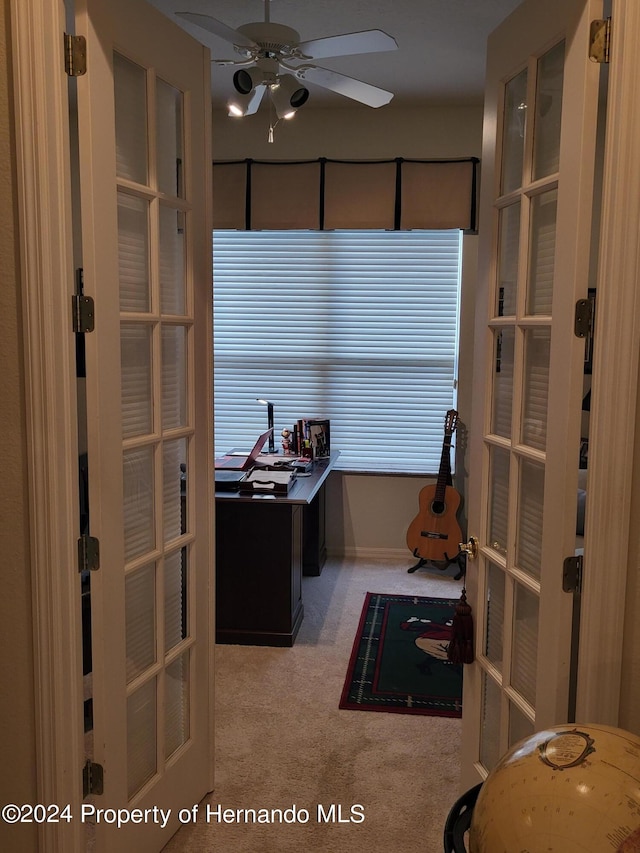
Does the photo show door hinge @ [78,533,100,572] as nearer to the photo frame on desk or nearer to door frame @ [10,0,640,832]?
door frame @ [10,0,640,832]

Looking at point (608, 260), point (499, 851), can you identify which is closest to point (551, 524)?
point (608, 260)

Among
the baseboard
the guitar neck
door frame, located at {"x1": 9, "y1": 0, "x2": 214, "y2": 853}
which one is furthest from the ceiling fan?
the baseboard

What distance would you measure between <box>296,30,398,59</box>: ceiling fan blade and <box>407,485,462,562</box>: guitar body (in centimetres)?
281

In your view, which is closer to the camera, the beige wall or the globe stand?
the globe stand

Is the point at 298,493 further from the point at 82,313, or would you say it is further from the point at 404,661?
the point at 82,313

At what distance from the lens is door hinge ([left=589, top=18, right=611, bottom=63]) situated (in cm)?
160

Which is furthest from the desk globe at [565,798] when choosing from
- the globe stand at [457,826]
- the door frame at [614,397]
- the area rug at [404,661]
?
the area rug at [404,661]

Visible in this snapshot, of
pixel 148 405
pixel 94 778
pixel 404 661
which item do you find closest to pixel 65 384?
pixel 148 405

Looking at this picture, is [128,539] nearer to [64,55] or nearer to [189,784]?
[189,784]

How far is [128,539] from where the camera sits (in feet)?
6.68

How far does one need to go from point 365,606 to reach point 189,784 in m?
2.10

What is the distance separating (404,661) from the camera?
3732 millimetres

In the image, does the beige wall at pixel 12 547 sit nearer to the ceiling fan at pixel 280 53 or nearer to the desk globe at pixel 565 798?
the desk globe at pixel 565 798

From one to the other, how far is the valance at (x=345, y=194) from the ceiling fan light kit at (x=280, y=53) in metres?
1.71
